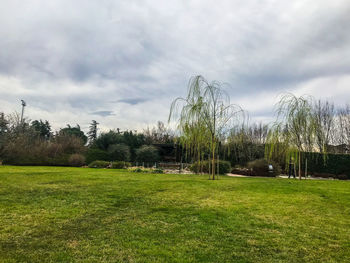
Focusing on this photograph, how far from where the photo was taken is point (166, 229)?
11.2ft

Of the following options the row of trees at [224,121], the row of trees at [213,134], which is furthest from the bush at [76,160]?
the row of trees at [224,121]

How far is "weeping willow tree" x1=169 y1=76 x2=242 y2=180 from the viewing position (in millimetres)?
10430

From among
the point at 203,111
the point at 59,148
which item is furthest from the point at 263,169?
the point at 59,148

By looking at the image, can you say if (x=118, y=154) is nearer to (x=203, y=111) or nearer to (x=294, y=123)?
(x=203, y=111)

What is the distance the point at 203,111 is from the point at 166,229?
7648 mm

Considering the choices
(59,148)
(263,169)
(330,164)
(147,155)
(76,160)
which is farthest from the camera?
(59,148)

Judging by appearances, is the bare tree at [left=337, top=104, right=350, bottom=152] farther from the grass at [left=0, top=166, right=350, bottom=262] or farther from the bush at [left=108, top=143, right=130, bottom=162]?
the grass at [left=0, top=166, right=350, bottom=262]

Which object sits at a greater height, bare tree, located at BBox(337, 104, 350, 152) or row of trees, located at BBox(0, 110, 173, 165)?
bare tree, located at BBox(337, 104, 350, 152)

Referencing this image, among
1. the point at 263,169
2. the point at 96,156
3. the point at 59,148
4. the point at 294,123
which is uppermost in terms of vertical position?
the point at 294,123

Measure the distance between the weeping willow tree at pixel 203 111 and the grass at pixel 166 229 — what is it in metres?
5.35

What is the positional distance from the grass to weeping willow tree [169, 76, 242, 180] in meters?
5.35

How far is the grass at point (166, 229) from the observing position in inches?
101

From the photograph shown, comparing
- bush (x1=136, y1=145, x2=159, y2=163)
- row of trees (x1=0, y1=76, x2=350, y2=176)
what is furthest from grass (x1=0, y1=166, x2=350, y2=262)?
bush (x1=136, y1=145, x2=159, y2=163)

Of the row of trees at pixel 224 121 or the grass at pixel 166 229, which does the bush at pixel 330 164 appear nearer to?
the row of trees at pixel 224 121
